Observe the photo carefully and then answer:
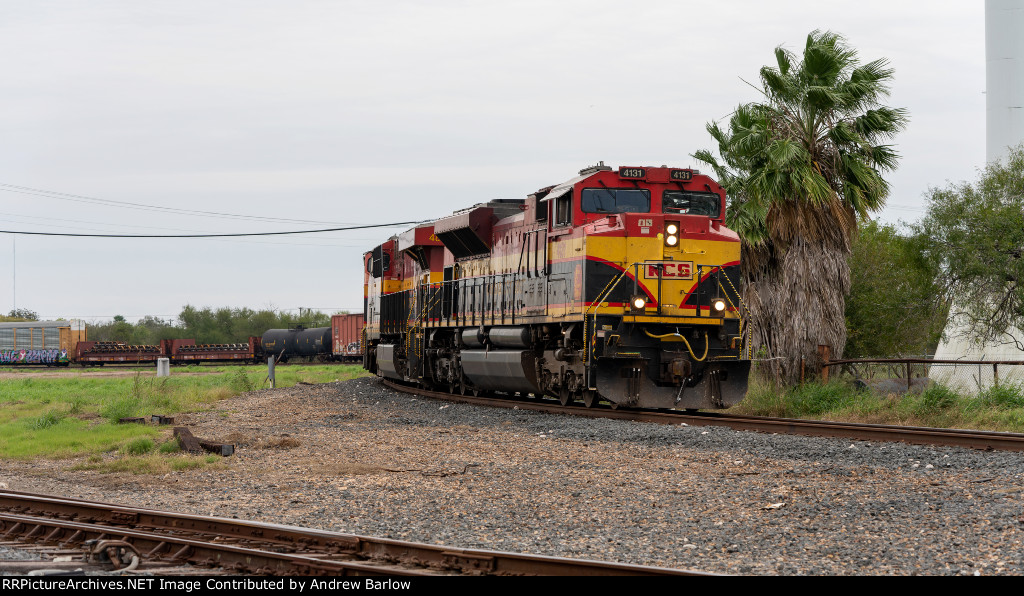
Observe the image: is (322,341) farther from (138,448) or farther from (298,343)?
(138,448)

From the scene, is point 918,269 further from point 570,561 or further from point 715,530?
point 570,561

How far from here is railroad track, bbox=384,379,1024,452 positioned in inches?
444

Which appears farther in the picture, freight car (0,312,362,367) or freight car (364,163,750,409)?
freight car (0,312,362,367)

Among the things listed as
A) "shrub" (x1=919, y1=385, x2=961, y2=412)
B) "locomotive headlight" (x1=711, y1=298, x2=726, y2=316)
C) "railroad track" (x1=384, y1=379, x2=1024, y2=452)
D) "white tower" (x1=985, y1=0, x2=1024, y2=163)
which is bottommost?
"railroad track" (x1=384, y1=379, x2=1024, y2=452)

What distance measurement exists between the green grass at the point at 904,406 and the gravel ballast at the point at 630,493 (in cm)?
342

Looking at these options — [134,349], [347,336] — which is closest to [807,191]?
[347,336]

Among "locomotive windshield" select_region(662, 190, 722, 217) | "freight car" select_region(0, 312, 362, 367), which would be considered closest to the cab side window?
"locomotive windshield" select_region(662, 190, 722, 217)

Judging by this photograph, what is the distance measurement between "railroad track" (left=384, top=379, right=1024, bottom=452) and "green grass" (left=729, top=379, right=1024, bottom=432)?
1.35 m

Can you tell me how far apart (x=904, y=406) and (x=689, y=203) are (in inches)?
190

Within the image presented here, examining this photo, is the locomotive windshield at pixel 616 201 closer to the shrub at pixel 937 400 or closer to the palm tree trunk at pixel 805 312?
the palm tree trunk at pixel 805 312

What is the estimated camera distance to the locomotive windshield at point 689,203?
16656mm

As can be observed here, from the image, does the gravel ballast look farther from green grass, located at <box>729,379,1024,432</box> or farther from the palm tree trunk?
the palm tree trunk

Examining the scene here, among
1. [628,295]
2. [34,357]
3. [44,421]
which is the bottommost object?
[34,357]

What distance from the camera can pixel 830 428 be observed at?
42.6 ft
